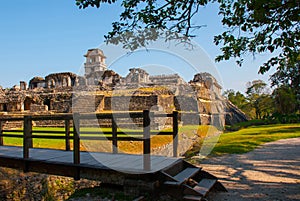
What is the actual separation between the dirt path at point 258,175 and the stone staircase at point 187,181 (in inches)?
11.3

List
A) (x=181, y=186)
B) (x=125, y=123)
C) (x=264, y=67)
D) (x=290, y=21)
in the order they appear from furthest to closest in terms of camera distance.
→ (x=125, y=123) → (x=264, y=67) → (x=290, y=21) → (x=181, y=186)

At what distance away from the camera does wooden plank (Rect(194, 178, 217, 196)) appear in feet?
15.0

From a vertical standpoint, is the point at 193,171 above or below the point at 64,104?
below

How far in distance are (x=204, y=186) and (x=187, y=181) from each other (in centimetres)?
32


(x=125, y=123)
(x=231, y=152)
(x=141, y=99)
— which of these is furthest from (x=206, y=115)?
(x=231, y=152)

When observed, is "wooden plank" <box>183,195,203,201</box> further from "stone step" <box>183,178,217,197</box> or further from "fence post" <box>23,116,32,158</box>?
"fence post" <box>23,116,32,158</box>

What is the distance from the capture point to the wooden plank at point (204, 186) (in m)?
4.58

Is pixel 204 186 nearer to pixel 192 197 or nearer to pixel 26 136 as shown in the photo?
pixel 192 197

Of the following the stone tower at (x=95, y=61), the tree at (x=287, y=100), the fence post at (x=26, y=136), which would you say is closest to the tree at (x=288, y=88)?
the tree at (x=287, y=100)

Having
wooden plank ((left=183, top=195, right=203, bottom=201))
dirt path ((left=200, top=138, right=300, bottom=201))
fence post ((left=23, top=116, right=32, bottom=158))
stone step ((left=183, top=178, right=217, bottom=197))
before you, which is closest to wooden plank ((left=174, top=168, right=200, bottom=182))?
stone step ((left=183, top=178, right=217, bottom=197))

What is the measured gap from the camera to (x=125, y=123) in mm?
18453

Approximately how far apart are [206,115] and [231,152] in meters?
15.7

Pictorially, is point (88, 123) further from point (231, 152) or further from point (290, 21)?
point (290, 21)

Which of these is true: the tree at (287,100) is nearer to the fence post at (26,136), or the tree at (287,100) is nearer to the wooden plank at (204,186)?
the wooden plank at (204,186)
